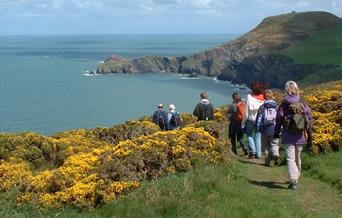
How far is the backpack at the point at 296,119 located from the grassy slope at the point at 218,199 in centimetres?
158

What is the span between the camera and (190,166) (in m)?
13.1

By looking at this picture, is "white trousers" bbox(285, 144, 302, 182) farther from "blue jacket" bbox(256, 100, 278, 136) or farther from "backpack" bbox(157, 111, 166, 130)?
"backpack" bbox(157, 111, 166, 130)

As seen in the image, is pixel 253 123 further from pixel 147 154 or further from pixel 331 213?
pixel 331 213

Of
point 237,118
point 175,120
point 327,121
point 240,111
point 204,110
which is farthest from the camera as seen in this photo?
point 175,120

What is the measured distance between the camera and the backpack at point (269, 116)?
15.9 meters

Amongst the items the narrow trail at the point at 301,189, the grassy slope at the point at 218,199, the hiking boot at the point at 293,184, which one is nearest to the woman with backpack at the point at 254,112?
the narrow trail at the point at 301,189

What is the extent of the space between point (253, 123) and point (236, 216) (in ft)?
25.6

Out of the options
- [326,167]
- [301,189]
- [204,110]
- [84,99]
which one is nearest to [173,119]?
[204,110]

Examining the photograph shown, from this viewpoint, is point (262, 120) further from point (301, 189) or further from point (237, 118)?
point (301, 189)

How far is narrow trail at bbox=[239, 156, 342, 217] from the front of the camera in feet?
37.5

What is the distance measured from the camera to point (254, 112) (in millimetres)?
17172

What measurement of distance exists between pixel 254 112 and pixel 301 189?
4849 millimetres

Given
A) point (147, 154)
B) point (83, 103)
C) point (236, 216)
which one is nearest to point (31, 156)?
point (147, 154)

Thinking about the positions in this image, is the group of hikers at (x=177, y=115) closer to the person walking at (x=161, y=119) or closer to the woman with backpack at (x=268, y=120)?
the person walking at (x=161, y=119)
